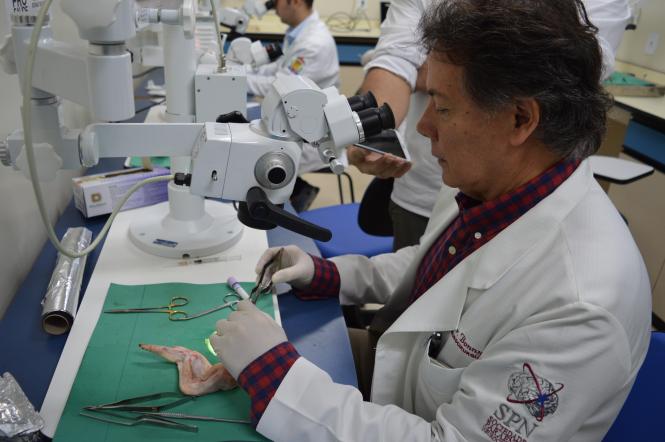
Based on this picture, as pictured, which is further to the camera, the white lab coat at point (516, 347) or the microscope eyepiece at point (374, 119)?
Answer: the microscope eyepiece at point (374, 119)

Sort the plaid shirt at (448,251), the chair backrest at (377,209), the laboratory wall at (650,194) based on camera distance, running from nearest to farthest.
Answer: the plaid shirt at (448,251) < the chair backrest at (377,209) < the laboratory wall at (650,194)

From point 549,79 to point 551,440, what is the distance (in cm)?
53

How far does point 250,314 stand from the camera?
37.9 inches

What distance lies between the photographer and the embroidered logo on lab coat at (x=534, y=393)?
77 centimetres

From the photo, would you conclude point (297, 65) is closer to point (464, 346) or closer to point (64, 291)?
point (64, 291)

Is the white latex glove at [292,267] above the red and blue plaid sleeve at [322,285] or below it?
above

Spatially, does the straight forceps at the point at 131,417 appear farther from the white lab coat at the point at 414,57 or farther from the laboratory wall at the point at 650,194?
the laboratory wall at the point at 650,194

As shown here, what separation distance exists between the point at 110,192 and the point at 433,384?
0.94 metres

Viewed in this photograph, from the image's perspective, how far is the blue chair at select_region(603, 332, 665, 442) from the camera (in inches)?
36.2

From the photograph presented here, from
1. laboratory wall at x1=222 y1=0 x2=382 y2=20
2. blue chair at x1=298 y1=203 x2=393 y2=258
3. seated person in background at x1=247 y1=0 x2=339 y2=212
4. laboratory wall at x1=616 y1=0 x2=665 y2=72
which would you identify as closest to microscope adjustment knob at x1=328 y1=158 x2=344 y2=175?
blue chair at x1=298 y1=203 x2=393 y2=258

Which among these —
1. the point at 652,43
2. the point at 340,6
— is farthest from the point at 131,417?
the point at 340,6

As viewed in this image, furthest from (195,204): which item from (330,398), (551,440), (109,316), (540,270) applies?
(551,440)

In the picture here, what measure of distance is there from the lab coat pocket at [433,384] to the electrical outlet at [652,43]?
3.39 metres

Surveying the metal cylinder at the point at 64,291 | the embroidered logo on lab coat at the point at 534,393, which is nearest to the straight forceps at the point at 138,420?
the metal cylinder at the point at 64,291
